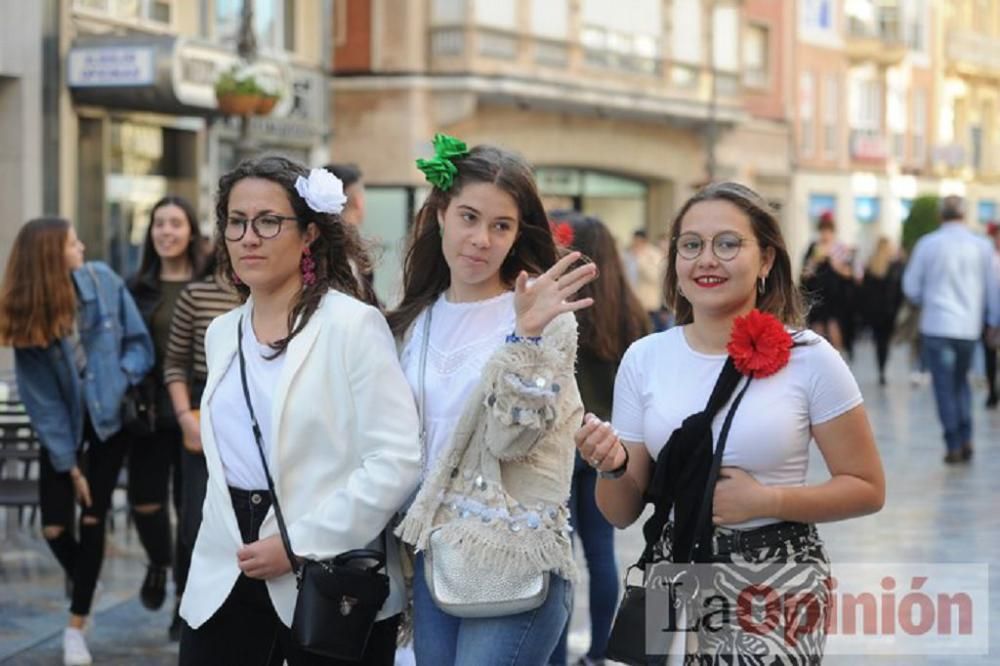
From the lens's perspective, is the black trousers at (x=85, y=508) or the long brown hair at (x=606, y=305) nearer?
the long brown hair at (x=606, y=305)

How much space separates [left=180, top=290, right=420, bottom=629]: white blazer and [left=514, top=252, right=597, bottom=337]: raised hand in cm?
36

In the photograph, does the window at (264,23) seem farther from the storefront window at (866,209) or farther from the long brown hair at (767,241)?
the storefront window at (866,209)

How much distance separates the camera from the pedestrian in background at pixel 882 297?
2534 cm

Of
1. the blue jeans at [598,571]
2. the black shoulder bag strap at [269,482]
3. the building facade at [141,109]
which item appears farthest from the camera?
the building facade at [141,109]

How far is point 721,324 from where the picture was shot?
4.30 m

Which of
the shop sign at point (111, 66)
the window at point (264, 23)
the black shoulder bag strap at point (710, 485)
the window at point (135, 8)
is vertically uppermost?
the window at point (264, 23)

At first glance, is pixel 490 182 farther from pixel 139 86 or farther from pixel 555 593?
pixel 139 86

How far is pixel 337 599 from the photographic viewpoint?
438cm

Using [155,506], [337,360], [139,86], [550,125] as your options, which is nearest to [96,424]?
[155,506]

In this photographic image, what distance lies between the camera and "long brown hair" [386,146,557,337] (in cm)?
475

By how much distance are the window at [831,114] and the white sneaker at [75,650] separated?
41584mm

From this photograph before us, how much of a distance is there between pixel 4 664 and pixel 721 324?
4488 millimetres

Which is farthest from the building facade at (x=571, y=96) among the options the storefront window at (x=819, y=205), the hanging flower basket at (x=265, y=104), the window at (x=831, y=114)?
the hanging flower basket at (x=265, y=104)

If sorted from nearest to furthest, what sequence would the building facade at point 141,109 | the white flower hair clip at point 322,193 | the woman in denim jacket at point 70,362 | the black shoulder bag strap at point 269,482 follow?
the black shoulder bag strap at point 269,482
the white flower hair clip at point 322,193
the woman in denim jacket at point 70,362
the building facade at point 141,109
